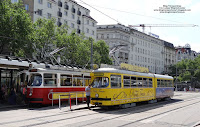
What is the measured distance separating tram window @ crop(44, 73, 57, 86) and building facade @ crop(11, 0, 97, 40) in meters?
25.2

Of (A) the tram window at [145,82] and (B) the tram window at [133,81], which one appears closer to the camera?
(B) the tram window at [133,81]

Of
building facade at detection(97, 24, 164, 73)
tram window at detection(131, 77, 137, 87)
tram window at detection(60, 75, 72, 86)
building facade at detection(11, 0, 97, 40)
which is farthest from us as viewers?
building facade at detection(97, 24, 164, 73)

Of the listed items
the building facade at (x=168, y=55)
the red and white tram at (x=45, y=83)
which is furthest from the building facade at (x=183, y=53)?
the red and white tram at (x=45, y=83)

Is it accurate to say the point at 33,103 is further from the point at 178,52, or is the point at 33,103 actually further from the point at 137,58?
the point at 178,52

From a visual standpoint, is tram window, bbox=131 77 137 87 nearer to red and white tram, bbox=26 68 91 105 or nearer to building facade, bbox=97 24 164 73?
red and white tram, bbox=26 68 91 105

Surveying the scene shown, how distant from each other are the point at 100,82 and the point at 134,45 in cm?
6298

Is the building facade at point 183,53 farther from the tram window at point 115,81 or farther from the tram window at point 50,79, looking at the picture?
the tram window at point 115,81

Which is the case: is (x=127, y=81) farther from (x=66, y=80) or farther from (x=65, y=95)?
(x=66, y=80)

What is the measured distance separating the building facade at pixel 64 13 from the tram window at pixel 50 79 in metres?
25.2

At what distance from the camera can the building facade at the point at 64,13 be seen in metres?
46.1

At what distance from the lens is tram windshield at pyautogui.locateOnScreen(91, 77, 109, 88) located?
54.4 feet

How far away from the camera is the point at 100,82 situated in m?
16.8

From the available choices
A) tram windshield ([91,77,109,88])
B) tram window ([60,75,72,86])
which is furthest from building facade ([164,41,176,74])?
tram windshield ([91,77,109,88])

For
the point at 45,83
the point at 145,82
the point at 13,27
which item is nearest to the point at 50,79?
the point at 45,83
